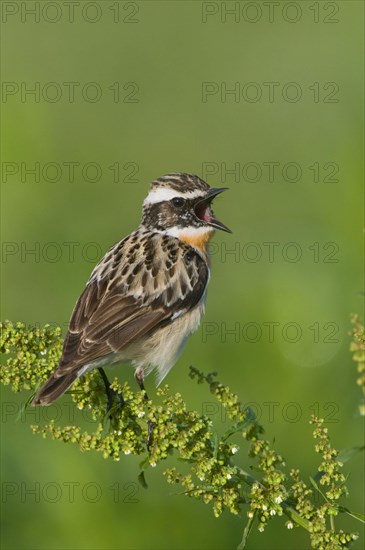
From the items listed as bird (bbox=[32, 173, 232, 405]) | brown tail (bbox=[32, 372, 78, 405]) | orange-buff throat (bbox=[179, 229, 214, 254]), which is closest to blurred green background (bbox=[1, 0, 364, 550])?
brown tail (bbox=[32, 372, 78, 405])

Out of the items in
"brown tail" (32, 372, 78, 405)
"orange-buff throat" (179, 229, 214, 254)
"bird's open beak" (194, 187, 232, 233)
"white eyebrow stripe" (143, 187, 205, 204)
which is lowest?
"brown tail" (32, 372, 78, 405)

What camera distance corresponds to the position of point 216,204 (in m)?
12.2

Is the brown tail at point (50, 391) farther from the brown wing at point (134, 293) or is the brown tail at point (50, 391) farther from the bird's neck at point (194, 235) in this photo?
the bird's neck at point (194, 235)

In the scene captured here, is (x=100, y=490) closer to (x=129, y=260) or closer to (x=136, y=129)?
(x=129, y=260)

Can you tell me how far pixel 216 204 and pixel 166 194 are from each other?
5.03 m

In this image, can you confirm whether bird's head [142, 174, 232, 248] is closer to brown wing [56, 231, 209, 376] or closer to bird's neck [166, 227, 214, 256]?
bird's neck [166, 227, 214, 256]

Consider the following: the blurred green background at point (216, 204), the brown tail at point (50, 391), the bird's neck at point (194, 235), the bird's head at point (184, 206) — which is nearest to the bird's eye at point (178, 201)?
the bird's head at point (184, 206)

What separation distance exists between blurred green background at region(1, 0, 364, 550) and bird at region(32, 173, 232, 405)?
0.95 metres

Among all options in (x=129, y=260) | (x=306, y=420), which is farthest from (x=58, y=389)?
(x=306, y=420)

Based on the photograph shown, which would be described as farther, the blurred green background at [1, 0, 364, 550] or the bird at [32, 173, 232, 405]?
the blurred green background at [1, 0, 364, 550]

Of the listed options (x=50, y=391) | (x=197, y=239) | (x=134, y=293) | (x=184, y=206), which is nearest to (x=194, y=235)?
(x=197, y=239)

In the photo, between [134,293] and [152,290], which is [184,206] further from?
[134,293]

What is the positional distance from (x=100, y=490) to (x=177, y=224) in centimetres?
177

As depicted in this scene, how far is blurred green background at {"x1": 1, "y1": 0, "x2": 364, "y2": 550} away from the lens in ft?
22.9
